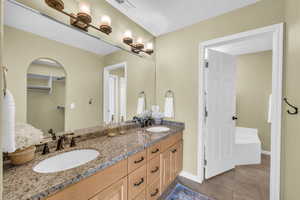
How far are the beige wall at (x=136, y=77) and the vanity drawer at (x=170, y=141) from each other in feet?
2.43

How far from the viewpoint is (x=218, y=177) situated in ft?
6.70

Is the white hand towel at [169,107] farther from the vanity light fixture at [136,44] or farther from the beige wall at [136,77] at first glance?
the vanity light fixture at [136,44]

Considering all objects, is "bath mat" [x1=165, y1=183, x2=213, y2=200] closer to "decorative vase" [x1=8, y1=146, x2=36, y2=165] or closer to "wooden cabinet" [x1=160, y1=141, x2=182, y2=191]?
"wooden cabinet" [x1=160, y1=141, x2=182, y2=191]

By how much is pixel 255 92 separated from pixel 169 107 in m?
2.55

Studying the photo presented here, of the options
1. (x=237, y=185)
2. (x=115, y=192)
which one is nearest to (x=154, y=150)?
(x=115, y=192)

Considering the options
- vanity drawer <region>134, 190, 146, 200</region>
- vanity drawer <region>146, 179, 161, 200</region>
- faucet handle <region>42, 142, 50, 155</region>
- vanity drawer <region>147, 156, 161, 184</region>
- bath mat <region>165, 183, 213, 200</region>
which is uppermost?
faucet handle <region>42, 142, 50, 155</region>

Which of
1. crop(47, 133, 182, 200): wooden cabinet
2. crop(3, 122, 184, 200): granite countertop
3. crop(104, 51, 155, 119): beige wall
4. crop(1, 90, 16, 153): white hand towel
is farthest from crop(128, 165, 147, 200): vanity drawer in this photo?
crop(104, 51, 155, 119): beige wall

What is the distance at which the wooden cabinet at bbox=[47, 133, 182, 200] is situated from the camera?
76cm

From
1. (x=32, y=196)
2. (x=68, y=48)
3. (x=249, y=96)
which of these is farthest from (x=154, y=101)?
(x=249, y=96)

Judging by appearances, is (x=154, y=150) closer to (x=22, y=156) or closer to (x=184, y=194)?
(x=184, y=194)

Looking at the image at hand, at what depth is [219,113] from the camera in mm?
2068

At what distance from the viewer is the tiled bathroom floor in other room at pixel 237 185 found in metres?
1.67

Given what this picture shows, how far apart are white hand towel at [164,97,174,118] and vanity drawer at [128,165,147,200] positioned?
1097 mm

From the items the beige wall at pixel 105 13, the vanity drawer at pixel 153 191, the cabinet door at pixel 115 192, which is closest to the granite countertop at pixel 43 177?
the cabinet door at pixel 115 192
